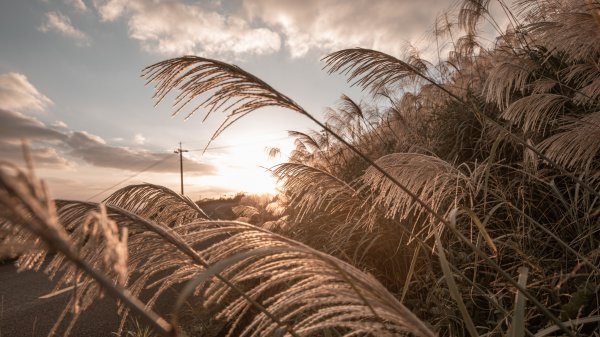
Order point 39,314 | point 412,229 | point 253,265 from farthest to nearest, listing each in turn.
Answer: point 39,314
point 412,229
point 253,265

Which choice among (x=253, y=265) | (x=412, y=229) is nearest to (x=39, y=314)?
(x=412, y=229)

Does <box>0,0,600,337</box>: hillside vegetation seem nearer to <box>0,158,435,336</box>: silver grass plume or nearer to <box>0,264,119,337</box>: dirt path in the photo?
<box>0,158,435,336</box>: silver grass plume

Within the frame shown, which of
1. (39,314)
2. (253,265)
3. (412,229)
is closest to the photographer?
(253,265)

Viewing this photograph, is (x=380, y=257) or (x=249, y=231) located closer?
(x=249, y=231)

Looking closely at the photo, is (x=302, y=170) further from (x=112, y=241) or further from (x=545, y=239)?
(x=545, y=239)

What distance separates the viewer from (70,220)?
52.7 inches

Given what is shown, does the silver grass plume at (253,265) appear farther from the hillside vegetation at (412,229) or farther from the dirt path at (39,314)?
the dirt path at (39,314)

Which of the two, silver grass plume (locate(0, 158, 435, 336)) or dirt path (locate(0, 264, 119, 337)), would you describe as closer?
silver grass plume (locate(0, 158, 435, 336))

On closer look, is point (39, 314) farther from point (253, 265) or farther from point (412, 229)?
point (253, 265)

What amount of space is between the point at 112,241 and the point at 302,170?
80.4 inches

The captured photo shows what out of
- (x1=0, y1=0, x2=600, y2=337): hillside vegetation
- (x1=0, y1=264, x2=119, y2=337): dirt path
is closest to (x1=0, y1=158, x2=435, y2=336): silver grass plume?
(x1=0, y1=0, x2=600, y2=337): hillside vegetation

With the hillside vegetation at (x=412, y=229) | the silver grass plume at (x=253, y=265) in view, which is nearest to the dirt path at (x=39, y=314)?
the hillside vegetation at (x=412, y=229)

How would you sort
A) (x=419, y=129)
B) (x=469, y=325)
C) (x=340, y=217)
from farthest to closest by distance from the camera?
1. (x=419, y=129)
2. (x=340, y=217)
3. (x=469, y=325)

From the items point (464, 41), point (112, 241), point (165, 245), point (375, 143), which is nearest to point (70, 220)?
point (165, 245)
